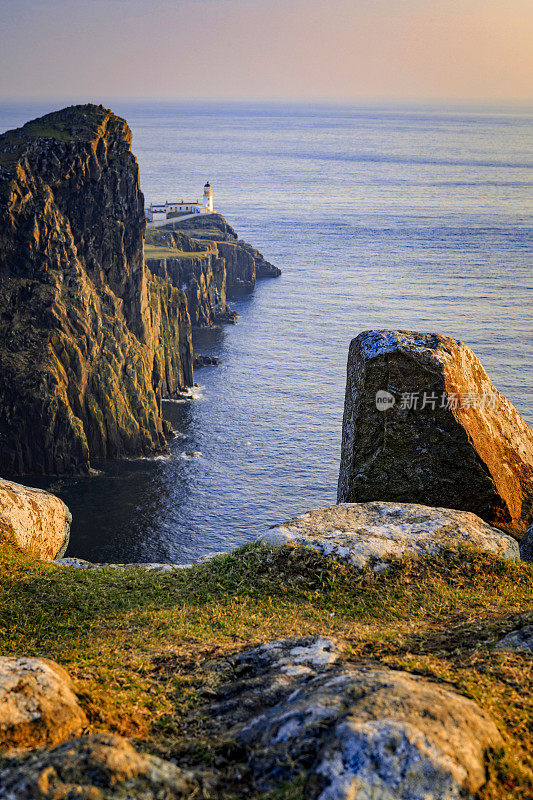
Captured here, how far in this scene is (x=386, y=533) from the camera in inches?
565

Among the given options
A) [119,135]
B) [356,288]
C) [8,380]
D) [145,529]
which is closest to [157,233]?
[356,288]

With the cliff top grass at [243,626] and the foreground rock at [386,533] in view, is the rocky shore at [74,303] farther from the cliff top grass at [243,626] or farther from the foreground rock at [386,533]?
the foreground rock at [386,533]

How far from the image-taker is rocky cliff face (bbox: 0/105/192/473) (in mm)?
86438

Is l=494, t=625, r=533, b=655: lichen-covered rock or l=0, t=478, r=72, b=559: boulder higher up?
l=494, t=625, r=533, b=655: lichen-covered rock

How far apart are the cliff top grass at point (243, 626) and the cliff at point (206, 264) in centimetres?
14123

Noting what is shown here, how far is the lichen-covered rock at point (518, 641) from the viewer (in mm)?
8766

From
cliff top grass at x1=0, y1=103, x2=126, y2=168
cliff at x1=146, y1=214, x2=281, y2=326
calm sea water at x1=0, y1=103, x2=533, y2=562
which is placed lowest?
calm sea water at x1=0, y1=103, x2=533, y2=562

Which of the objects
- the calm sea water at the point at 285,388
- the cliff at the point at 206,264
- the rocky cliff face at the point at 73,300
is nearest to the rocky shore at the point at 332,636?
the calm sea water at the point at 285,388

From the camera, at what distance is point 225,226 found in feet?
652

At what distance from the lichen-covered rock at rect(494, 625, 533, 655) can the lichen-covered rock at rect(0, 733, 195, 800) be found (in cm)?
479

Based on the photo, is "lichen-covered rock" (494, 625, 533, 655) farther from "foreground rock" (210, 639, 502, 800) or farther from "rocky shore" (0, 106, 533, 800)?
"foreground rock" (210, 639, 502, 800)

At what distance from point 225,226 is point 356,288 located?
55952 millimetres
